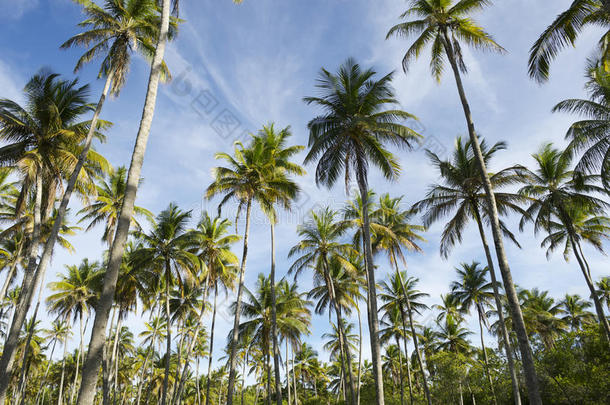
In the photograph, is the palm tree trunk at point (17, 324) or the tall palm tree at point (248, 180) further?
the tall palm tree at point (248, 180)

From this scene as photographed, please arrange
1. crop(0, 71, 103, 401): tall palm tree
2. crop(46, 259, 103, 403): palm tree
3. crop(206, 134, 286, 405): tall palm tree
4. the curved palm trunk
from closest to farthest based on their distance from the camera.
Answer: the curved palm trunk → crop(0, 71, 103, 401): tall palm tree → crop(206, 134, 286, 405): tall palm tree → crop(46, 259, 103, 403): palm tree

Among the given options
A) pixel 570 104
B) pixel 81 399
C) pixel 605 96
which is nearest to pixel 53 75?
pixel 81 399

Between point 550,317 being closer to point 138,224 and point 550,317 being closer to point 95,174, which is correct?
point 138,224

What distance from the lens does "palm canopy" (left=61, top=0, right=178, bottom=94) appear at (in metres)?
13.2

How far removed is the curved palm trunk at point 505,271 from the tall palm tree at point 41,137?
14761 millimetres

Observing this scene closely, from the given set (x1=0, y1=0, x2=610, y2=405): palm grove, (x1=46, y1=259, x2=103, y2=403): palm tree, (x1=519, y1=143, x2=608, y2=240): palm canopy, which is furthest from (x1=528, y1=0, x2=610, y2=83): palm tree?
(x1=46, y1=259, x2=103, y2=403): palm tree

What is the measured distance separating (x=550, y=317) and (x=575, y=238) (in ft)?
55.5

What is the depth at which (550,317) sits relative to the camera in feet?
104

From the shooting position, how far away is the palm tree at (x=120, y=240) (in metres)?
4.95

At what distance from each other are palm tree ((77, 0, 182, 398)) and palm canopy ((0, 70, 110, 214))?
817 cm

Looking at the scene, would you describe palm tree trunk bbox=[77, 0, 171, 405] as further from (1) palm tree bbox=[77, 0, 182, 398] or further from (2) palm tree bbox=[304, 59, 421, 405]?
(2) palm tree bbox=[304, 59, 421, 405]

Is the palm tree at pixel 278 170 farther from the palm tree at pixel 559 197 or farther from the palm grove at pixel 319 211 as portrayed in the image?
the palm tree at pixel 559 197

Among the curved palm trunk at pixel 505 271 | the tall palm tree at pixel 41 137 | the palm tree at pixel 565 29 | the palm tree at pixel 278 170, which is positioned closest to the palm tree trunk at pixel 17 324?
the tall palm tree at pixel 41 137

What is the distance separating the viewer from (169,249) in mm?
20516
